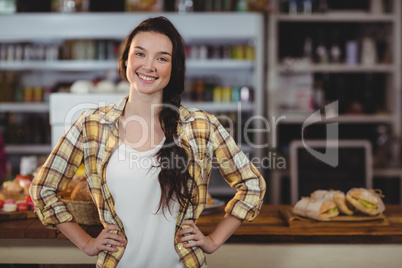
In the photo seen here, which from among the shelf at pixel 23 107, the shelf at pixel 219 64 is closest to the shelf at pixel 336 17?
the shelf at pixel 219 64

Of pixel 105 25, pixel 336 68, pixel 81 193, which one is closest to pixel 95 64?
pixel 105 25

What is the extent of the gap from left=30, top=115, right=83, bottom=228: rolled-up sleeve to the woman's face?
0.21 meters

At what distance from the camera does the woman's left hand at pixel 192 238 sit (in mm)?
1362

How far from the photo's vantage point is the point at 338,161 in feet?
8.71

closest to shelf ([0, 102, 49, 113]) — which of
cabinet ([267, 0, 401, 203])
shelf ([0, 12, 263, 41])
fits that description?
shelf ([0, 12, 263, 41])

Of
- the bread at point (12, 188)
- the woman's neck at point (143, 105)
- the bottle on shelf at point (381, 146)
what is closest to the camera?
the woman's neck at point (143, 105)

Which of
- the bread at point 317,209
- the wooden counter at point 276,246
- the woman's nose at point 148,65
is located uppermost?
the woman's nose at point 148,65

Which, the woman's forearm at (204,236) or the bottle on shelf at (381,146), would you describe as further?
the bottle on shelf at (381,146)

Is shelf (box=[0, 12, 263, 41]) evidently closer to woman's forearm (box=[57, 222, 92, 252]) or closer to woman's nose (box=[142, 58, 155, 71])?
woman's nose (box=[142, 58, 155, 71])

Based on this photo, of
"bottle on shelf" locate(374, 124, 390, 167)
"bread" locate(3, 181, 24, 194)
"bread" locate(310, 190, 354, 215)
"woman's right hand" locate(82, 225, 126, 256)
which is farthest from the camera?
"bottle on shelf" locate(374, 124, 390, 167)

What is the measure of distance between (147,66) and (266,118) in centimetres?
280

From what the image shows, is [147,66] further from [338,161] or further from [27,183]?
[338,161]

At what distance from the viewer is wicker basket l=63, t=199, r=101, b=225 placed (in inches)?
66.7

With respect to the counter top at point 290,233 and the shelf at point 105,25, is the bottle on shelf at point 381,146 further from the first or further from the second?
the counter top at point 290,233
